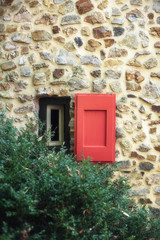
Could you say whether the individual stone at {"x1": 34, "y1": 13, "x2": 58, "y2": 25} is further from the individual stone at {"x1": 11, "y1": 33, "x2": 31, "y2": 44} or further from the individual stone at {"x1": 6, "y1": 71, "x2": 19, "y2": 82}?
the individual stone at {"x1": 6, "y1": 71, "x2": 19, "y2": 82}

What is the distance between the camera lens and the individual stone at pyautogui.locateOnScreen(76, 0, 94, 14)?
3.72 metres

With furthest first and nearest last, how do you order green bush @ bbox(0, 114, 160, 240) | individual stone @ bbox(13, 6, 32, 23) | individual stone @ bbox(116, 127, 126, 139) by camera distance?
individual stone @ bbox(13, 6, 32, 23)
individual stone @ bbox(116, 127, 126, 139)
green bush @ bbox(0, 114, 160, 240)

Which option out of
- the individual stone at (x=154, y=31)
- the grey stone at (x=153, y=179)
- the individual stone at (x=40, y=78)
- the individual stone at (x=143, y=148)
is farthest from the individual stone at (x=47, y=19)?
the grey stone at (x=153, y=179)

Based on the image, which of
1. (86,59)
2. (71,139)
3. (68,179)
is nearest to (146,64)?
(86,59)

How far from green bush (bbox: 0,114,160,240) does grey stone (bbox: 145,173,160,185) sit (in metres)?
0.88

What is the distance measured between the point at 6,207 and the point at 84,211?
59cm

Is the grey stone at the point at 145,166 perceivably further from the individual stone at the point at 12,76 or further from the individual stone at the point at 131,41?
the individual stone at the point at 12,76

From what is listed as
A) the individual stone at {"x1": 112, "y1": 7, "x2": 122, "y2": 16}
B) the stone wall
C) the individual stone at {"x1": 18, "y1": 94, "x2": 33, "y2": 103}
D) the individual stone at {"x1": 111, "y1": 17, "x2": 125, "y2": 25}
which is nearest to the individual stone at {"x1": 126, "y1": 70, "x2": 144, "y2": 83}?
the stone wall

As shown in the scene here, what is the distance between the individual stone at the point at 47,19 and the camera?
3.74m

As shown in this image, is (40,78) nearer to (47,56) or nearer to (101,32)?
(47,56)

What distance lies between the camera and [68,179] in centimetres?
244

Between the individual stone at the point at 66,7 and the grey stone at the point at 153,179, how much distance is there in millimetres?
2182

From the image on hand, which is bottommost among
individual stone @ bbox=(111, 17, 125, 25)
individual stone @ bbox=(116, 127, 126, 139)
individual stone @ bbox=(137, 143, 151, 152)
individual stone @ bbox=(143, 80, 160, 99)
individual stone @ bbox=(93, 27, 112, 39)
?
individual stone @ bbox=(137, 143, 151, 152)

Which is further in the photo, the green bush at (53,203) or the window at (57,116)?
the window at (57,116)
